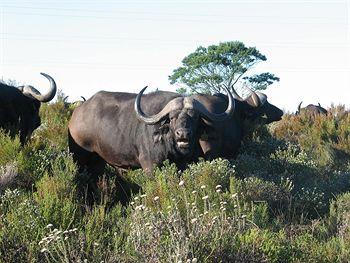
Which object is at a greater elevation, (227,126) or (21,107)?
(21,107)

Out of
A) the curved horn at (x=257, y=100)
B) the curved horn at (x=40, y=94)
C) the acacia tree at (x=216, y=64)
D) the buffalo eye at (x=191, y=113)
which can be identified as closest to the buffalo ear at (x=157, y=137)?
the buffalo eye at (x=191, y=113)

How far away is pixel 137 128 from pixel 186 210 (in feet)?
14.3

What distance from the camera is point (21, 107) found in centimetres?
1177

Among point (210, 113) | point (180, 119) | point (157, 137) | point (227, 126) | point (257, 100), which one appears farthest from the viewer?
point (257, 100)

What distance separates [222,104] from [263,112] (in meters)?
2.92

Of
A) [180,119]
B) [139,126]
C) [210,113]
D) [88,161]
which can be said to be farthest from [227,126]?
[88,161]

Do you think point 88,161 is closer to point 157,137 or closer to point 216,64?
point 157,137

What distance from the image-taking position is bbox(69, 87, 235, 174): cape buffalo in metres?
9.69

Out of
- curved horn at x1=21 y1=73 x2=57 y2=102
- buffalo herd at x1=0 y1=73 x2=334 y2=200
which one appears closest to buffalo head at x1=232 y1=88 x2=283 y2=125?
buffalo herd at x1=0 y1=73 x2=334 y2=200

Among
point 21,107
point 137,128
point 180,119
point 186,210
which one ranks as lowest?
point 186,210

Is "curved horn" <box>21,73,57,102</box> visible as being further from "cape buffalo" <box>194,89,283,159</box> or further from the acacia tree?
the acacia tree

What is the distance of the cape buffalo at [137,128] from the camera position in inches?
381

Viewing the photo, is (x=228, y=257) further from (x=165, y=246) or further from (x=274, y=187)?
(x=274, y=187)

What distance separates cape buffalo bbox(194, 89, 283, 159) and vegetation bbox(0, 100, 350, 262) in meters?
0.38
